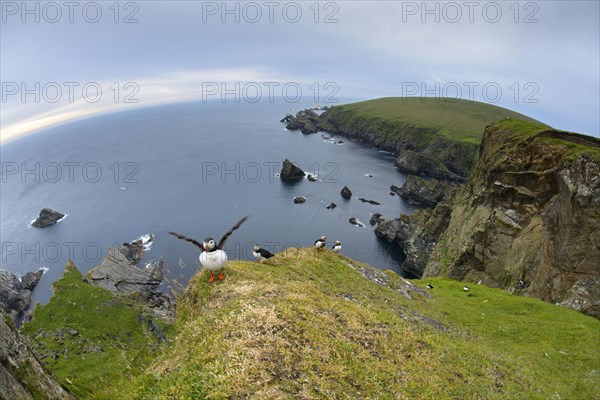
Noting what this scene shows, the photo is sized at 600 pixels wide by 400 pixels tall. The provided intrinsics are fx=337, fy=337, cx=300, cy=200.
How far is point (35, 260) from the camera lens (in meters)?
95.2

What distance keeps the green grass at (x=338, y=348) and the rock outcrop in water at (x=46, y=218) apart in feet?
393

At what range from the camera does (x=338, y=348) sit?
1191 cm

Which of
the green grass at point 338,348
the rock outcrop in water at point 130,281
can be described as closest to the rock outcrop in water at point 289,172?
the rock outcrop in water at point 130,281

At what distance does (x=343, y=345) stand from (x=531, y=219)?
49853 mm

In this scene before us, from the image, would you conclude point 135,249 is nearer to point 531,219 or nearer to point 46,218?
point 46,218

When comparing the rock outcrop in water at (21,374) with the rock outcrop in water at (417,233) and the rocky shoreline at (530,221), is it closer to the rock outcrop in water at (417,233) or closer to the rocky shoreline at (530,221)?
the rocky shoreline at (530,221)

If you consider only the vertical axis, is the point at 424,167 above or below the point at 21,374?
below

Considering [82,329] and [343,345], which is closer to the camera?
[343,345]

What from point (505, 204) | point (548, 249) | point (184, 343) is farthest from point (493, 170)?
Answer: point (184, 343)

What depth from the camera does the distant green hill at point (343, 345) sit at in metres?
9.68

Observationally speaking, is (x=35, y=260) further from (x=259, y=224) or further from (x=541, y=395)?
(x=541, y=395)

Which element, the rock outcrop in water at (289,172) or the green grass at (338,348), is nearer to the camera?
the green grass at (338,348)

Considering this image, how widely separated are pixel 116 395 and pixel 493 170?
59746mm

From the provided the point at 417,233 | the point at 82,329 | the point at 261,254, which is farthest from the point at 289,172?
the point at 261,254
